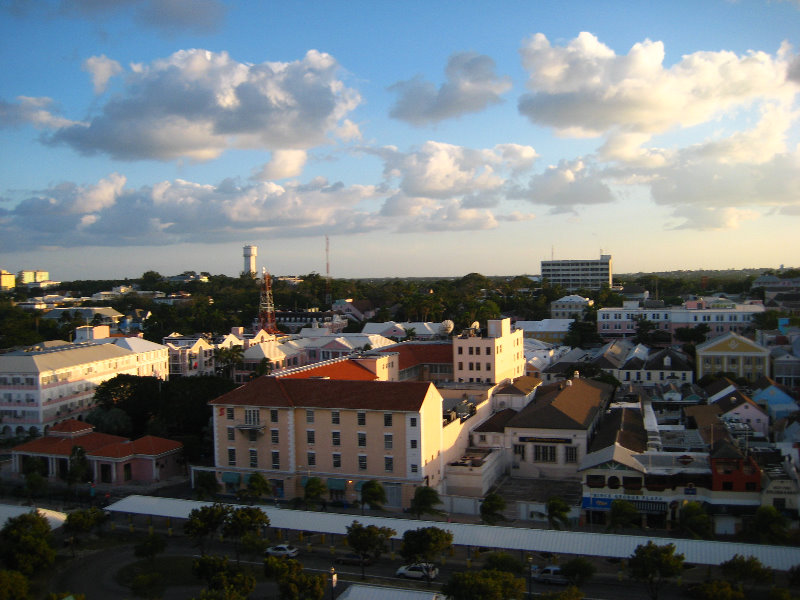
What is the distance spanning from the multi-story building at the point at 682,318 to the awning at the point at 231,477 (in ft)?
210

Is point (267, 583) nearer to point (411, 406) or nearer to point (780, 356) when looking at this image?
point (411, 406)

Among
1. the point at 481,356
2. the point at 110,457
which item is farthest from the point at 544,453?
the point at 110,457

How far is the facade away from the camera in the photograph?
2551 inches

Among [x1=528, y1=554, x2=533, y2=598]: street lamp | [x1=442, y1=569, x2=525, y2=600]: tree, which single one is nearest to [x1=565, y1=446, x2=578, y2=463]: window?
[x1=528, y1=554, x2=533, y2=598]: street lamp

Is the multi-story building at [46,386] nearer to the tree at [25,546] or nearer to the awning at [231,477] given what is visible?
the awning at [231,477]

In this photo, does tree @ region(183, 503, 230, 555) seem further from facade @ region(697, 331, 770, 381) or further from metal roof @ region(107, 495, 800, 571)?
facade @ region(697, 331, 770, 381)

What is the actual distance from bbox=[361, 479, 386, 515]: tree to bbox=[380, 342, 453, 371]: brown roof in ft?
87.6

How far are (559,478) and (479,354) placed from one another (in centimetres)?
1624

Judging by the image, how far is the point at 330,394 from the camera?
40.0 meters

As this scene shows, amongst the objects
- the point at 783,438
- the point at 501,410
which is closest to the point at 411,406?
the point at 501,410

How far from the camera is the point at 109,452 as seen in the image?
43.5 meters

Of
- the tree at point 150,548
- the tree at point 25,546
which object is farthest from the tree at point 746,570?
the tree at point 25,546

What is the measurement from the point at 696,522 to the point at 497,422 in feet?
58.8

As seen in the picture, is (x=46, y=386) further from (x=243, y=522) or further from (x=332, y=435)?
(x=243, y=522)
